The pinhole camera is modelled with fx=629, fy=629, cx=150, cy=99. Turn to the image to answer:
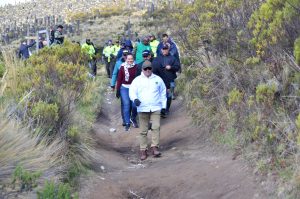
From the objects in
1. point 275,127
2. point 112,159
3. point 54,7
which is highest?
point 275,127

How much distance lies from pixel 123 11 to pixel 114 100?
45.3 meters

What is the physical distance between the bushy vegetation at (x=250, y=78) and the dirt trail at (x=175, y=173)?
306mm

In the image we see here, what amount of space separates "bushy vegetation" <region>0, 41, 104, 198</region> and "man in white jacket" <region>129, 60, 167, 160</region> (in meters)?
1.00

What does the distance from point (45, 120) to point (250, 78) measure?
3.13m

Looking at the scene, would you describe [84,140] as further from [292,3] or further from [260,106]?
[292,3]

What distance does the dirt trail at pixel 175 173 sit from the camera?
813 cm

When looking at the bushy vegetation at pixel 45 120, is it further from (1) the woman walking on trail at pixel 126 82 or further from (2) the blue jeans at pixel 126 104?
(2) the blue jeans at pixel 126 104

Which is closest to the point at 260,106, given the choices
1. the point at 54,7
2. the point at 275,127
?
the point at 275,127

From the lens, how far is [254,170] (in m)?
7.95

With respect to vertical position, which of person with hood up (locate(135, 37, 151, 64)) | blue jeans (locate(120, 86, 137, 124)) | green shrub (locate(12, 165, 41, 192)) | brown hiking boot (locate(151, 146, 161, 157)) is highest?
green shrub (locate(12, 165, 41, 192))

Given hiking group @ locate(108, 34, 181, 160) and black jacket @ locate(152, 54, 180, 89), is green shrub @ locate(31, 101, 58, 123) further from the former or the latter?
black jacket @ locate(152, 54, 180, 89)

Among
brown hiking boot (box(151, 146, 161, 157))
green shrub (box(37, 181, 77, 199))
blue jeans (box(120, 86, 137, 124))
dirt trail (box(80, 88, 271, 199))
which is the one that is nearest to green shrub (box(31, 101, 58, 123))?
A: dirt trail (box(80, 88, 271, 199))

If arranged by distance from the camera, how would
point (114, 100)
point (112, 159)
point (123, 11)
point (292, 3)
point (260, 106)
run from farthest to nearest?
point (123, 11) → point (114, 100) → point (112, 159) → point (260, 106) → point (292, 3)

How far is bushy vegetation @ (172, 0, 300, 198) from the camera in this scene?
25.2ft
